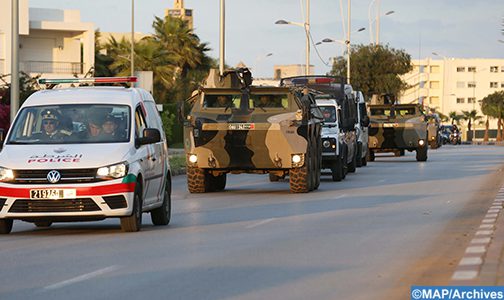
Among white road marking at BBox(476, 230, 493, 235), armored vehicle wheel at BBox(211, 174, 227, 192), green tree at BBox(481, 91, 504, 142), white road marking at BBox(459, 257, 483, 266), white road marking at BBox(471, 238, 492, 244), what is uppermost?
white road marking at BBox(459, 257, 483, 266)

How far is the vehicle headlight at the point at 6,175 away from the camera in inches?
667

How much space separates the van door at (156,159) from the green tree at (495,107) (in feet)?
454

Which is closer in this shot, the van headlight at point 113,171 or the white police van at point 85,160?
the white police van at point 85,160

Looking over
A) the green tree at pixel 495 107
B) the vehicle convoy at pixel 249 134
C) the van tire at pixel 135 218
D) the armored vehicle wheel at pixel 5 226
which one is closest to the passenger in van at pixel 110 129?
the van tire at pixel 135 218

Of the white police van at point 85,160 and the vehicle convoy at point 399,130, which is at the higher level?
the white police van at point 85,160

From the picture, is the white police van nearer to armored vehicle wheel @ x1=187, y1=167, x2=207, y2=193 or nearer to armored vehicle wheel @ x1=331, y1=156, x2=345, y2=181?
armored vehicle wheel @ x1=187, y1=167, x2=207, y2=193

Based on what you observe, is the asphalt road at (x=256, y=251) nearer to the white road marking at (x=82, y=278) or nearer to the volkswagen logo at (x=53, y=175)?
the white road marking at (x=82, y=278)

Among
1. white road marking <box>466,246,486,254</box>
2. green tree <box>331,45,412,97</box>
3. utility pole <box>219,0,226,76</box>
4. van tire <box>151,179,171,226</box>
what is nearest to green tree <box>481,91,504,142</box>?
green tree <box>331,45,412,97</box>

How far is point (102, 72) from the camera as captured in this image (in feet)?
276

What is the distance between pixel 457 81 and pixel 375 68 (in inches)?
3023

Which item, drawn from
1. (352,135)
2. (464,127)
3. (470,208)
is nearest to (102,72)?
(352,135)

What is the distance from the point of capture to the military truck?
112ft

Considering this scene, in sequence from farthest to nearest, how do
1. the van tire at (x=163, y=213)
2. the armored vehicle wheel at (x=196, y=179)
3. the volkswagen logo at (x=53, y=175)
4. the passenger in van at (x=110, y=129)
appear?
the armored vehicle wheel at (x=196, y=179) < the van tire at (x=163, y=213) < the passenger in van at (x=110, y=129) < the volkswagen logo at (x=53, y=175)

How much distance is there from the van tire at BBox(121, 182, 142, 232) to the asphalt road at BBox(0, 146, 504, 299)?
16 cm
